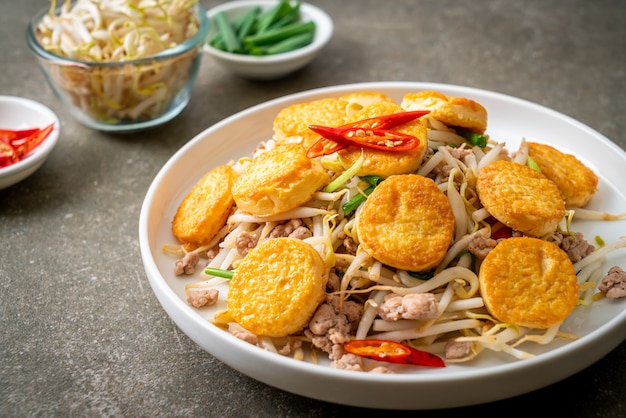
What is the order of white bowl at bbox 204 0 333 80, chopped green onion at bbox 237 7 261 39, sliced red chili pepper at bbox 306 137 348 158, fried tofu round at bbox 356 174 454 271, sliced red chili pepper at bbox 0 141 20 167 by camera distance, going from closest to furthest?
fried tofu round at bbox 356 174 454 271 → sliced red chili pepper at bbox 306 137 348 158 → sliced red chili pepper at bbox 0 141 20 167 → white bowl at bbox 204 0 333 80 → chopped green onion at bbox 237 7 261 39

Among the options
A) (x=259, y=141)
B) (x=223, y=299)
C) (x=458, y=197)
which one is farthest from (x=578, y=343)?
(x=259, y=141)

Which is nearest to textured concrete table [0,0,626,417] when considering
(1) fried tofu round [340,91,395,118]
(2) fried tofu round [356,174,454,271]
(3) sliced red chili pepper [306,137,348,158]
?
(2) fried tofu round [356,174,454,271]

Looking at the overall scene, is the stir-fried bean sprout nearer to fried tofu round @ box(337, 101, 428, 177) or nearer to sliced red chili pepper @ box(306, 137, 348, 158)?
sliced red chili pepper @ box(306, 137, 348, 158)

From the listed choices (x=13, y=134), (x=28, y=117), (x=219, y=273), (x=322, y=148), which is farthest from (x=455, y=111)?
(x=28, y=117)

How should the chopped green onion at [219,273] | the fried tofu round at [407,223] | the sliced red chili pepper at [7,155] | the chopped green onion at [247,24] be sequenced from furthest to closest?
the chopped green onion at [247,24] < the sliced red chili pepper at [7,155] < the chopped green onion at [219,273] < the fried tofu round at [407,223]

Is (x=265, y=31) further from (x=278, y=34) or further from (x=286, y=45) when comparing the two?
(x=286, y=45)

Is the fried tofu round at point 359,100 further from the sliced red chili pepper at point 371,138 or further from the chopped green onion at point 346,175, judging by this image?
the chopped green onion at point 346,175

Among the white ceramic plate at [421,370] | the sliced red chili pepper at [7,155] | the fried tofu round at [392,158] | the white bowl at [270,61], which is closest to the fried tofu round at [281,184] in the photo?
the fried tofu round at [392,158]
